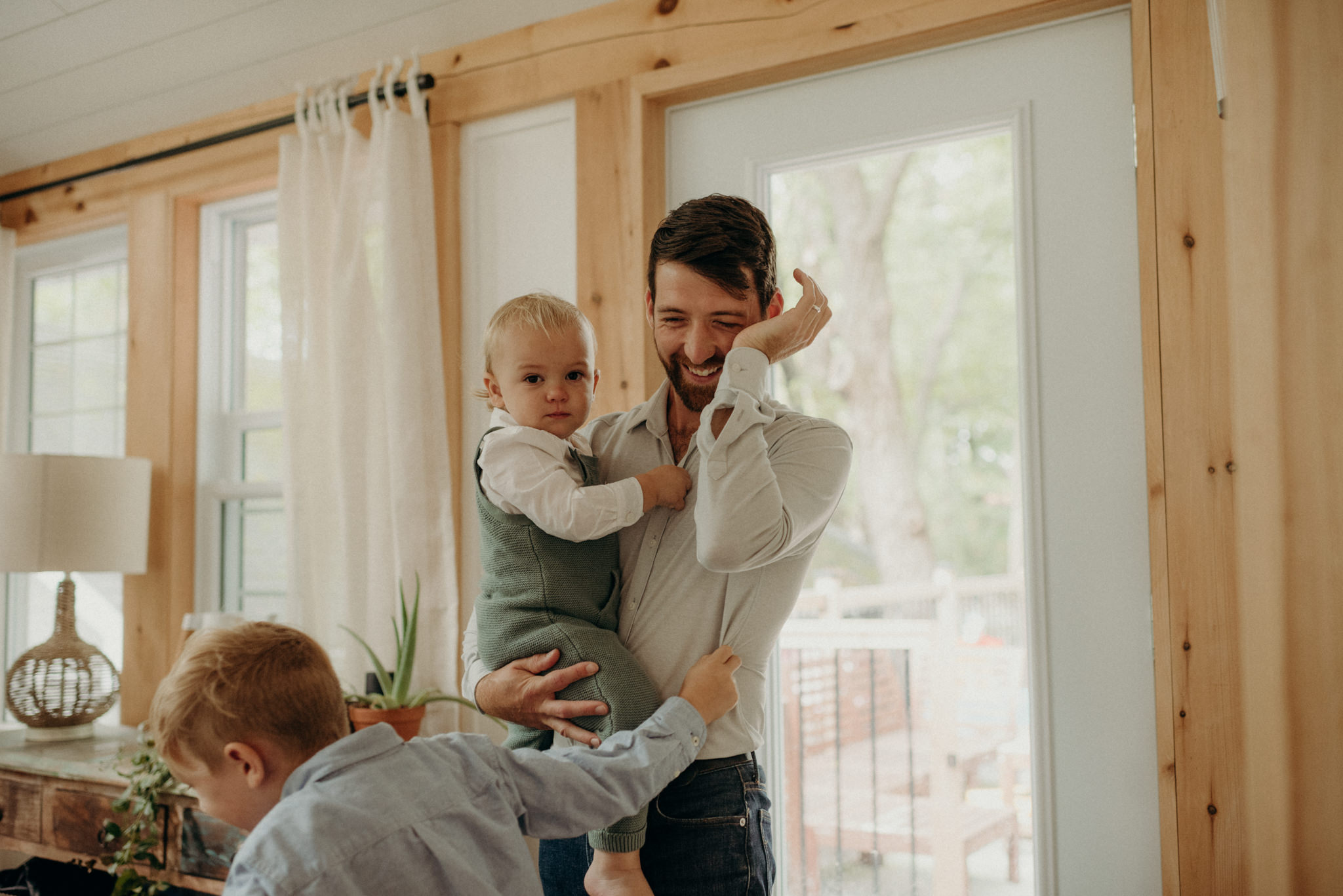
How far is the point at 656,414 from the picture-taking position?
1.38 m

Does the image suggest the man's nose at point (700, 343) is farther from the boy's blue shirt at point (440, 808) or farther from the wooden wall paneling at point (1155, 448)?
the wooden wall paneling at point (1155, 448)

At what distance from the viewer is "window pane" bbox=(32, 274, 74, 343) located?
11.5ft

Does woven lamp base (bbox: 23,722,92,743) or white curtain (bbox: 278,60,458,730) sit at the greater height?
white curtain (bbox: 278,60,458,730)

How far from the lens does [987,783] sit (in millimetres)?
5277

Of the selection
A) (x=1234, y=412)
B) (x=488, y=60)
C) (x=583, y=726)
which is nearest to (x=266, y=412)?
(x=488, y=60)

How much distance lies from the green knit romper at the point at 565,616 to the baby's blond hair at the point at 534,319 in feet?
0.56

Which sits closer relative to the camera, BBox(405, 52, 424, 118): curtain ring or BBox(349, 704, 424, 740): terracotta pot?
BBox(349, 704, 424, 740): terracotta pot

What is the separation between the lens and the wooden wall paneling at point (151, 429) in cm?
298

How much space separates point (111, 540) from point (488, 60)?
162 cm

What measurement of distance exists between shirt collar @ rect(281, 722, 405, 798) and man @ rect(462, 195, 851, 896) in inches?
10.0

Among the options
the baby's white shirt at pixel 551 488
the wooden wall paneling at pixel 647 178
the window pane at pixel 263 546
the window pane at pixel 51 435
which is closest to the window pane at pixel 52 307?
the window pane at pixel 51 435

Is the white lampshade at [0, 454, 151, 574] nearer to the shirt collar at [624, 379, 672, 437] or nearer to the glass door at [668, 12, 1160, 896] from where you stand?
the glass door at [668, 12, 1160, 896]

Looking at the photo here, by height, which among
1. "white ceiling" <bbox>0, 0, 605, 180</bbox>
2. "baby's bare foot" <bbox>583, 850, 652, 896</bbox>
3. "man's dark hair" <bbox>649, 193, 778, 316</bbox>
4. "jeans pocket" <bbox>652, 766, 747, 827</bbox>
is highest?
"white ceiling" <bbox>0, 0, 605, 180</bbox>

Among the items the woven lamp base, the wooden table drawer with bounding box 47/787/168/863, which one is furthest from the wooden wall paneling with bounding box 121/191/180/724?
the wooden table drawer with bounding box 47/787/168/863
